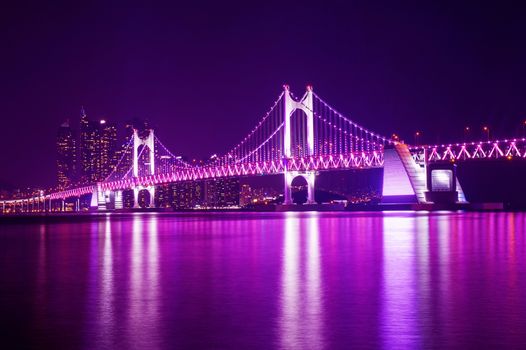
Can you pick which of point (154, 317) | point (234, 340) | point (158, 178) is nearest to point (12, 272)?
point (154, 317)

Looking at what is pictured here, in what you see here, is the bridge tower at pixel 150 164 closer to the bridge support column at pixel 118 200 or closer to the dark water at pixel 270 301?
the bridge support column at pixel 118 200

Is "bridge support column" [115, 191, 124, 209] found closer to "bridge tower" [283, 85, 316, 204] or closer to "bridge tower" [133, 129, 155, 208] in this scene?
"bridge tower" [133, 129, 155, 208]

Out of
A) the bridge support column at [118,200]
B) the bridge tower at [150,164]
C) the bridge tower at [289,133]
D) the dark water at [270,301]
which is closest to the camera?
the dark water at [270,301]

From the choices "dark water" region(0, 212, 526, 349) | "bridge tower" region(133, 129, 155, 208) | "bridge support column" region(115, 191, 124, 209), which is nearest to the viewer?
"dark water" region(0, 212, 526, 349)

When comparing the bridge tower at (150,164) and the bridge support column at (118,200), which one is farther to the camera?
the bridge support column at (118,200)

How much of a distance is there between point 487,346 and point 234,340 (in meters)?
1.81

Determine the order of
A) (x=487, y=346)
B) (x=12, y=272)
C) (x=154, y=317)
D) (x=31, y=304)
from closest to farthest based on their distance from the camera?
(x=487, y=346) < (x=154, y=317) < (x=31, y=304) < (x=12, y=272)

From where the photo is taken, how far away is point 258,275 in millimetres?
9703

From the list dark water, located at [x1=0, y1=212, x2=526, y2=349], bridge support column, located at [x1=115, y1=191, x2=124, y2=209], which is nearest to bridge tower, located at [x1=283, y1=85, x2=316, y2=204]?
bridge support column, located at [x1=115, y1=191, x2=124, y2=209]

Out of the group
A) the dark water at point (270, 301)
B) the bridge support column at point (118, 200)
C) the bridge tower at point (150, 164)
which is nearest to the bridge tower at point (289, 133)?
the bridge tower at point (150, 164)

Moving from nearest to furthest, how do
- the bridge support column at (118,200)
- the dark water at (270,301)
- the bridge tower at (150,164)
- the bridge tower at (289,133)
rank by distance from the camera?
the dark water at (270,301) → the bridge tower at (289,133) → the bridge tower at (150,164) → the bridge support column at (118,200)

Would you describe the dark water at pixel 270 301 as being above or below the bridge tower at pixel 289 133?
below

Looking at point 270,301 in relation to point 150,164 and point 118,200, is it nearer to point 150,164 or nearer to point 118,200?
point 150,164

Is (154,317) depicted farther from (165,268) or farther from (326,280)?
(165,268)
